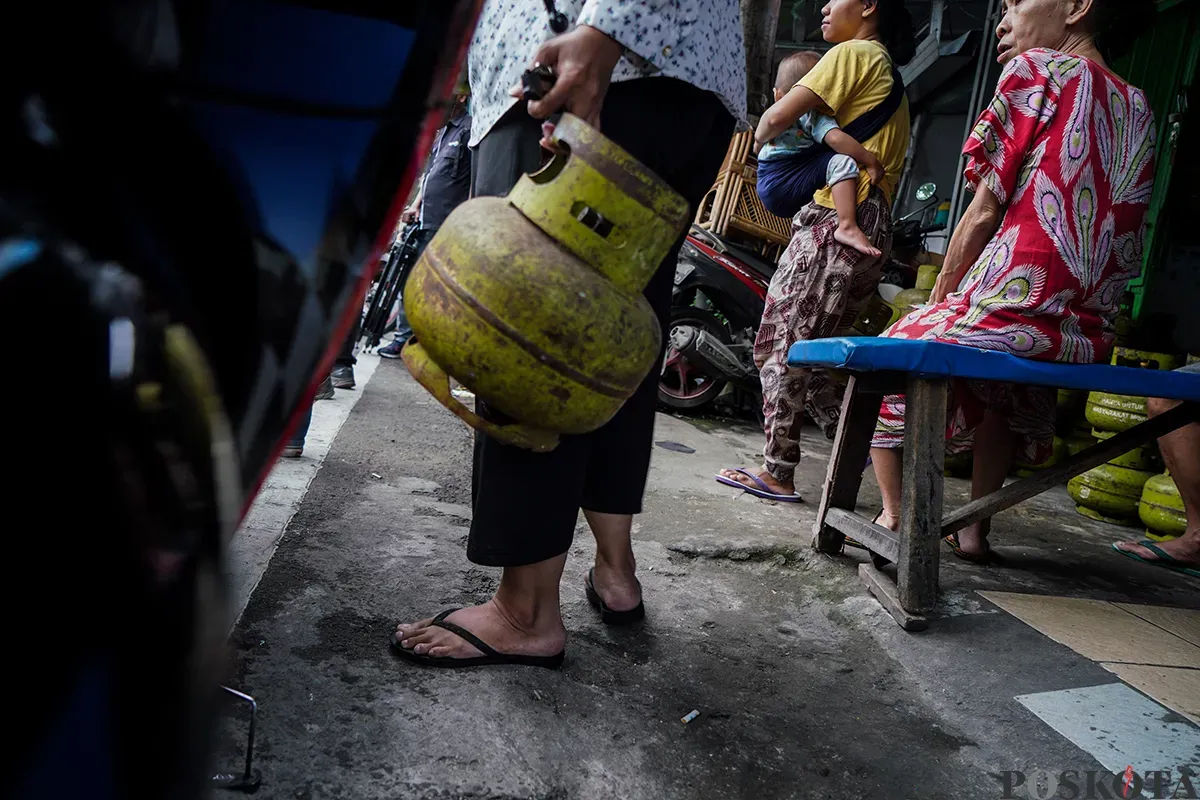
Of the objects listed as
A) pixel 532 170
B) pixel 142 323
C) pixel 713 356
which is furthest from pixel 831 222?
pixel 142 323

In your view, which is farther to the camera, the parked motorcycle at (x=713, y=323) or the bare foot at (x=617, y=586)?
the parked motorcycle at (x=713, y=323)

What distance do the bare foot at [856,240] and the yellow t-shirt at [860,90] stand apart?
14 centimetres

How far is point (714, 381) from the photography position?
4.93m

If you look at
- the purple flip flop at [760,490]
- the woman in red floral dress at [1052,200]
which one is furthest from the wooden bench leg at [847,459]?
the purple flip flop at [760,490]

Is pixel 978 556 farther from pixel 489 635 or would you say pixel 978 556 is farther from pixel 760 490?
pixel 489 635

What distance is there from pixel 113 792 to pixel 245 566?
56.4 inches

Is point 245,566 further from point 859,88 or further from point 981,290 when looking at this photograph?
point 859,88

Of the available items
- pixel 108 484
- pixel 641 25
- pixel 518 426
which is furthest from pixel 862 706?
pixel 108 484

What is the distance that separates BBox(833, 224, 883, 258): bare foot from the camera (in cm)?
308

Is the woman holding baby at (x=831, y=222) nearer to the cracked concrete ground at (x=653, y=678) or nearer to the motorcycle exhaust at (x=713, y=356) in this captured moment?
the cracked concrete ground at (x=653, y=678)

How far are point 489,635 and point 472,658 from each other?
0.05 m

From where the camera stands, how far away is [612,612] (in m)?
1.77

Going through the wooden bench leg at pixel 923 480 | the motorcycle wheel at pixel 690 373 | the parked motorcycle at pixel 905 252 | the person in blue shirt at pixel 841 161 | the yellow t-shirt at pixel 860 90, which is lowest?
the motorcycle wheel at pixel 690 373

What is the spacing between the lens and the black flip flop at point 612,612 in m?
1.77
